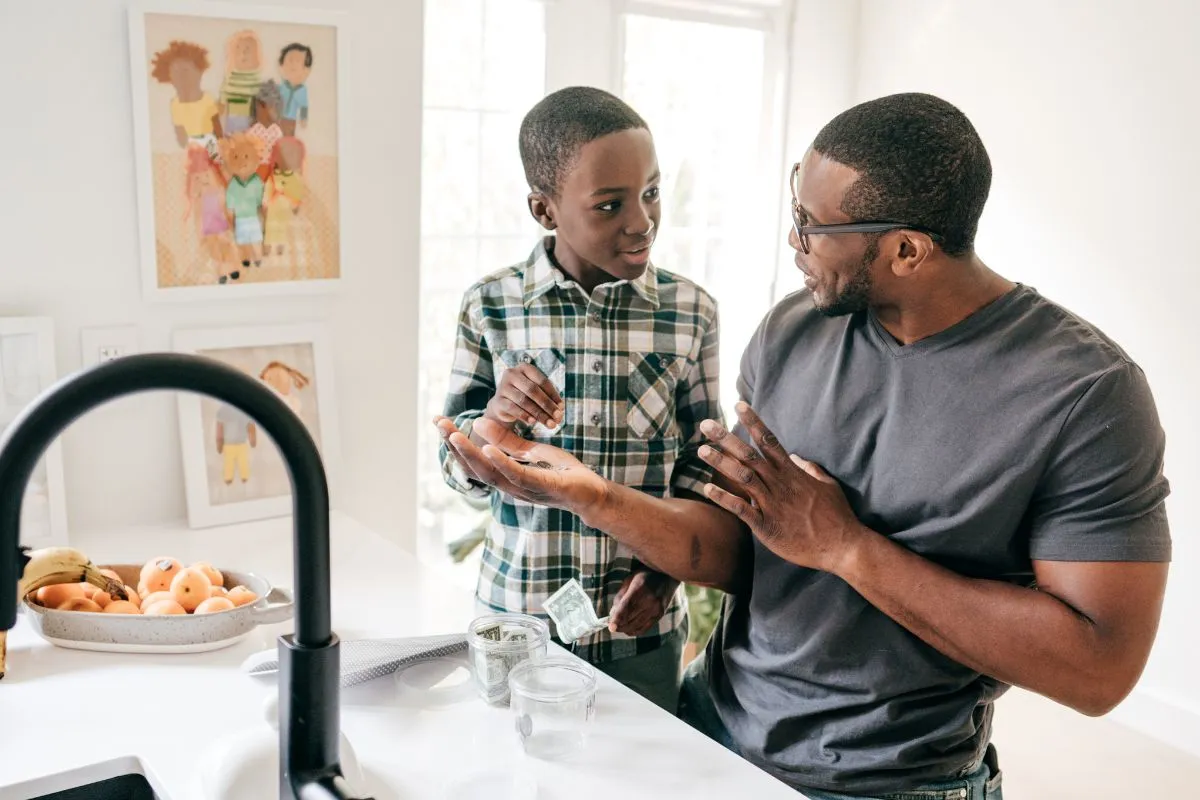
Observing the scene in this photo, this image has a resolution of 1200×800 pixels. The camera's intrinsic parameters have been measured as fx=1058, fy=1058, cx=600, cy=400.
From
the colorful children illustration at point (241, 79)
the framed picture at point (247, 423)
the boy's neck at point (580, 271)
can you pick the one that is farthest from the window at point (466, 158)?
the boy's neck at point (580, 271)

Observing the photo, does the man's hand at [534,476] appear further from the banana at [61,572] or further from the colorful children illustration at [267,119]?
the colorful children illustration at [267,119]

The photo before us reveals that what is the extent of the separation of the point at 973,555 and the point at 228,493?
151 cm

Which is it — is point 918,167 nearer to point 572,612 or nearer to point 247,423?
point 572,612

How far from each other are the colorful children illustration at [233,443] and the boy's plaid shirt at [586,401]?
629 mm

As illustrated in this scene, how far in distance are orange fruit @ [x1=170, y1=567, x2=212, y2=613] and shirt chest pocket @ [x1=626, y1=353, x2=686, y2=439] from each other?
2.37 feet

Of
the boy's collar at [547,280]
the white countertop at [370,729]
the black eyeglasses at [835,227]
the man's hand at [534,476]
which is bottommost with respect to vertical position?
the white countertop at [370,729]

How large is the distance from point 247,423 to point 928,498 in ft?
4.79

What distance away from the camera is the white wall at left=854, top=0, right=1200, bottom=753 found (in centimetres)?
294

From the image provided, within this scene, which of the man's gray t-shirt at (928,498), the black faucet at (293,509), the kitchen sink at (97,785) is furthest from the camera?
the man's gray t-shirt at (928,498)

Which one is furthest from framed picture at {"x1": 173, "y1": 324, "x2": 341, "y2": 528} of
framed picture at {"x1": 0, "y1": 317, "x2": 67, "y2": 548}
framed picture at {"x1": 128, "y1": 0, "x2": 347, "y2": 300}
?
framed picture at {"x1": 0, "y1": 317, "x2": 67, "y2": 548}

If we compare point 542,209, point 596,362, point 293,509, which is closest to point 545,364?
point 596,362

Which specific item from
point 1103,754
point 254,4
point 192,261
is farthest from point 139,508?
point 1103,754

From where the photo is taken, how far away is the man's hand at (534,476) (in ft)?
4.82

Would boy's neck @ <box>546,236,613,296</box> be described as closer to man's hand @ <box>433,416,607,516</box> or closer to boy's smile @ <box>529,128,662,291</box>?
boy's smile @ <box>529,128,662,291</box>
